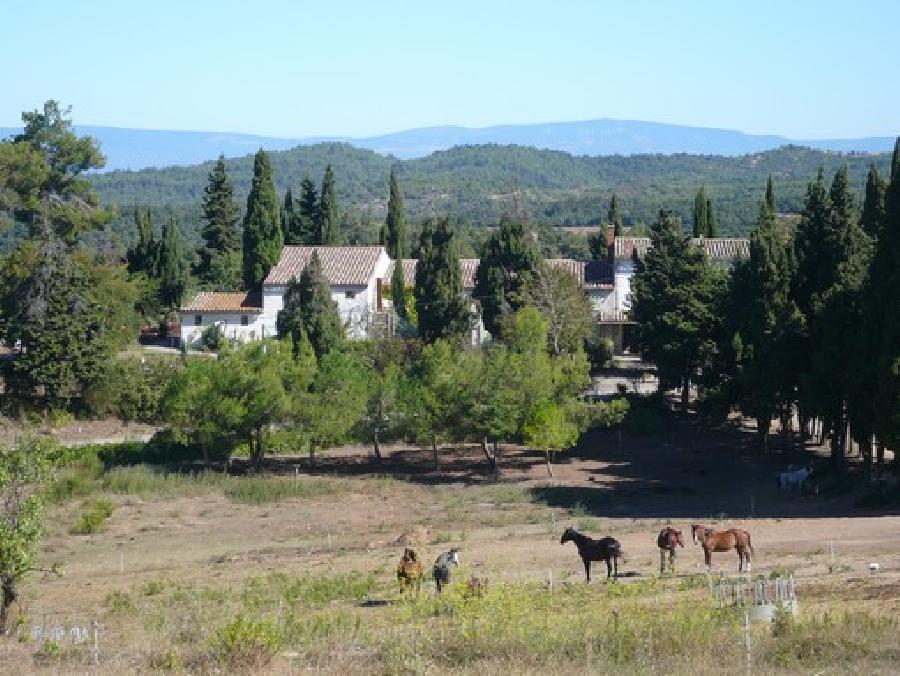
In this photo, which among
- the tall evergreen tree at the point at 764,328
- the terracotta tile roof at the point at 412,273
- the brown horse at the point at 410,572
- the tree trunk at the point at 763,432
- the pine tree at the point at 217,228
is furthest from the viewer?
the pine tree at the point at 217,228

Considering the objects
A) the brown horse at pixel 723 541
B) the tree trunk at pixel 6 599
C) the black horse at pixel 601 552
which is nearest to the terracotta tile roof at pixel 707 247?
the brown horse at pixel 723 541

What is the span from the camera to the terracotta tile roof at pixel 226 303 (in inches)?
3228

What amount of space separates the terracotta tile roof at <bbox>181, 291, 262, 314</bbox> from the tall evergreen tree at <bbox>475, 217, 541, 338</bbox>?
15320 millimetres

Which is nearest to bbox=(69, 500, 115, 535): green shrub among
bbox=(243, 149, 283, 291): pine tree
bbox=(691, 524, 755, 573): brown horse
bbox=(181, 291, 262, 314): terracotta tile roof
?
bbox=(691, 524, 755, 573): brown horse

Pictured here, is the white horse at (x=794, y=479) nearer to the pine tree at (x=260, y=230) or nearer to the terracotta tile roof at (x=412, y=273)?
the terracotta tile roof at (x=412, y=273)

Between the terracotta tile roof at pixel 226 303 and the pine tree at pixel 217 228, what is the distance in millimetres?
11700

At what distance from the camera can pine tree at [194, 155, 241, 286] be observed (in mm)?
94875

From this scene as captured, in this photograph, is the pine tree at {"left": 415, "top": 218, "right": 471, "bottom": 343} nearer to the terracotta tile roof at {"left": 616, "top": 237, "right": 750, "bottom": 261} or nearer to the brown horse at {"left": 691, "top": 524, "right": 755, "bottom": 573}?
the terracotta tile roof at {"left": 616, "top": 237, "right": 750, "bottom": 261}

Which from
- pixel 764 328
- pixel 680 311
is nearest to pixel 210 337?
pixel 680 311

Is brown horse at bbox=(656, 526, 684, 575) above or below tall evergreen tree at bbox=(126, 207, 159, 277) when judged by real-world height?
below

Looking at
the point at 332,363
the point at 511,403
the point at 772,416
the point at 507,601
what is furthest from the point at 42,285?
the point at 507,601

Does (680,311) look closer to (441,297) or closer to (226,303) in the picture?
(441,297)

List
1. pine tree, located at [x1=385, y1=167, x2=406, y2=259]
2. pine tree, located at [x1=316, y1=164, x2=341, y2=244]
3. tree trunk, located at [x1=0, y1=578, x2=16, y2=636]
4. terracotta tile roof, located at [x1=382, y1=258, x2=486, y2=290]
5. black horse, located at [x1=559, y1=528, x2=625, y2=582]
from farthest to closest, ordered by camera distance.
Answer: pine tree, located at [x1=385, y1=167, x2=406, y2=259]
pine tree, located at [x1=316, y1=164, x2=341, y2=244]
terracotta tile roof, located at [x1=382, y1=258, x2=486, y2=290]
black horse, located at [x1=559, y1=528, x2=625, y2=582]
tree trunk, located at [x1=0, y1=578, x2=16, y2=636]

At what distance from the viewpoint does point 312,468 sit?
54.0 metres
